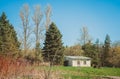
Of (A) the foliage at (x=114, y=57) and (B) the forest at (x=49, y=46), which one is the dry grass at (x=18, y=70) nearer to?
(B) the forest at (x=49, y=46)

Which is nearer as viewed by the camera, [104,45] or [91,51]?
[91,51]

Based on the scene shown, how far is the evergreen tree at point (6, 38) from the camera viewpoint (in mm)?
37344

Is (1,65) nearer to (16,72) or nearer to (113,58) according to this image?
(16,72)

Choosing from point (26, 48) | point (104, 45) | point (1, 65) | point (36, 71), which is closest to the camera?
point (1, 65)

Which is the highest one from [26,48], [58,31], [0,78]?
[58,31]

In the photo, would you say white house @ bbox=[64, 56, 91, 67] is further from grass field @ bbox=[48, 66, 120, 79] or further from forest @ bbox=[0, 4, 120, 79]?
grass field @ bbox=[48, 66, 120, 79]

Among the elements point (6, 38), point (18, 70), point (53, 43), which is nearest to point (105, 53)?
point (53, 43)

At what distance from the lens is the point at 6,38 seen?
3831 centimetres

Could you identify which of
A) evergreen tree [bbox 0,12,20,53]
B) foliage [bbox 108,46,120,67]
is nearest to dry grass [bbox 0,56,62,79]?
evergreen tree [bbox 0,12,20,53]

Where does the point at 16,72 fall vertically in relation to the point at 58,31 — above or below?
below

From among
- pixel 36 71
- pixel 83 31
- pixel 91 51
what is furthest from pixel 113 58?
pixel 36 71

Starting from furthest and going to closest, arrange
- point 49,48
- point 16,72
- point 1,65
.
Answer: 1. point 49,48
2. point 16,72
3. point 1,65

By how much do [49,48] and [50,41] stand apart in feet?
4.88

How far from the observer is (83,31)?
182ft
